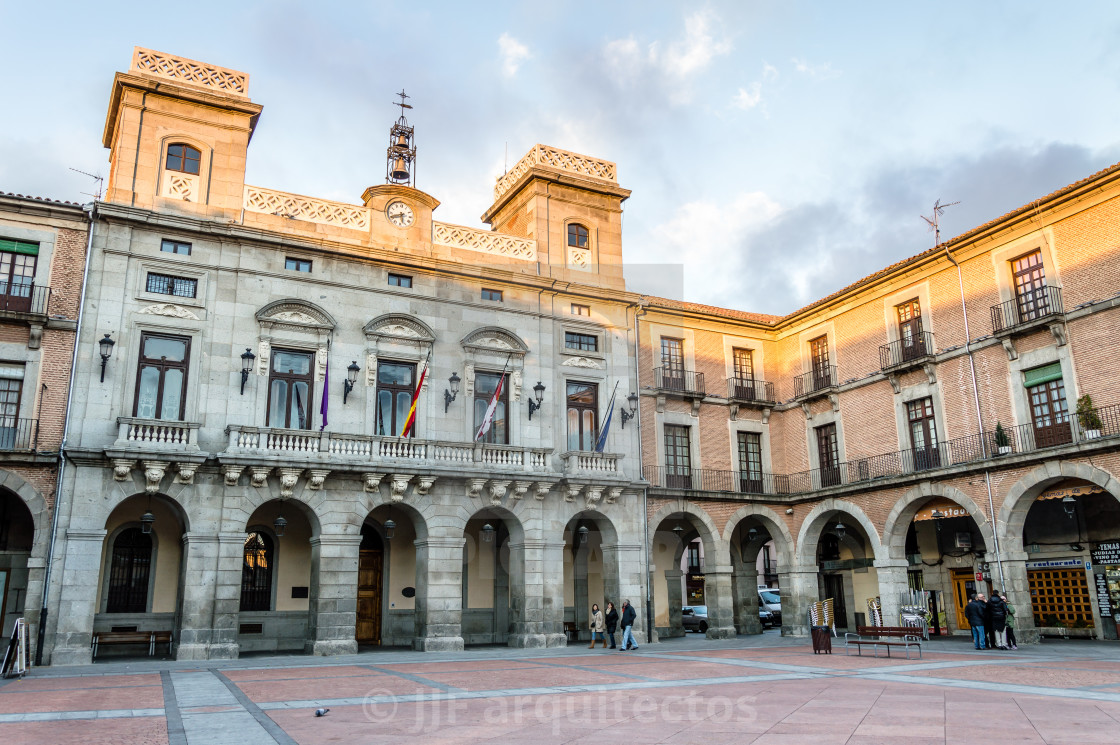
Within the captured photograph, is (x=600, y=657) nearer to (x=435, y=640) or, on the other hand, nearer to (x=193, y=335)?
(x=435, y=640)

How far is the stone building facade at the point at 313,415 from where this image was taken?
21.6m

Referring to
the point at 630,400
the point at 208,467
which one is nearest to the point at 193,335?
the point at 208,467

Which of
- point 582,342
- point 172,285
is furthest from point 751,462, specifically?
point 172,285

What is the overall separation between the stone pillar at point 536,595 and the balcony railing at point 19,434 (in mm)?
13102

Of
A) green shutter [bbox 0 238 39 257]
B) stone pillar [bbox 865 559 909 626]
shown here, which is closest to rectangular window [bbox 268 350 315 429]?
green shutter [bbox 0 238 39 257]

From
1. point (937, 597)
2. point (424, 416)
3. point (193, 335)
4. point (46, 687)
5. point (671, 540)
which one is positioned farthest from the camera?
point (671, 540)

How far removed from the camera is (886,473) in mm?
27797

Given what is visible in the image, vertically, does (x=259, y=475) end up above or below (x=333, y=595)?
above

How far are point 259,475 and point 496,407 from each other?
7.40 m

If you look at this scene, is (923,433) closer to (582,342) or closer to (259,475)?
(582,342)

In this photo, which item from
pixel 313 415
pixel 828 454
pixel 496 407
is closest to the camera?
pixel 313 415

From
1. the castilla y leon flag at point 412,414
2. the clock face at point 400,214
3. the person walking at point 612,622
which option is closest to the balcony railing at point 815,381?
the person walking at point 612,622

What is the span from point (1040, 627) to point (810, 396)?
10.4 meters

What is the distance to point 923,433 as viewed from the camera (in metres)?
27.2
